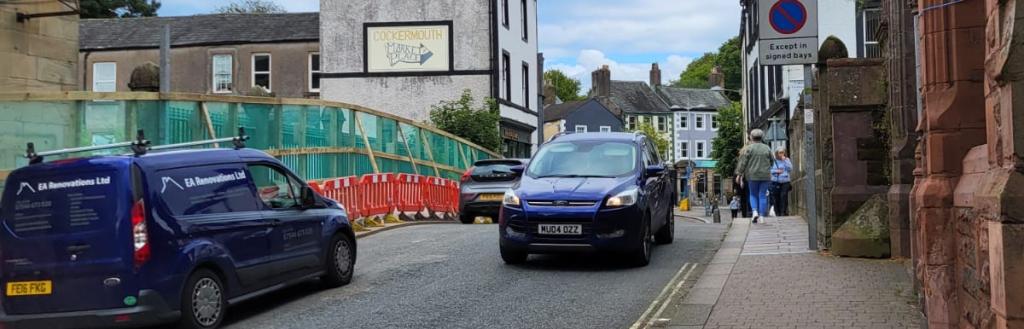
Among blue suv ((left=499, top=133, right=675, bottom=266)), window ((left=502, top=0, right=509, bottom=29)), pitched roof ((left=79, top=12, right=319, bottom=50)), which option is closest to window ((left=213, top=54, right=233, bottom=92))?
pitched roof ((left=79, top=12, right=319, bottom=50))

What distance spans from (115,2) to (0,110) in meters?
53.3

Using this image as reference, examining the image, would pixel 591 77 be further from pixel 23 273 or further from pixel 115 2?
pixel 23 273

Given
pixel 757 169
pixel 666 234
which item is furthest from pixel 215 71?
pixel 666 234

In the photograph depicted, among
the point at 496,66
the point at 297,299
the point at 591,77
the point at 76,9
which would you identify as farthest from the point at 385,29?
the point at 591,77

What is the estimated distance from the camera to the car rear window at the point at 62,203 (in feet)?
24.0

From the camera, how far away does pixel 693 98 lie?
306 ft

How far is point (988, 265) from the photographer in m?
4.14

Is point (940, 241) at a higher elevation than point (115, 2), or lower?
lower

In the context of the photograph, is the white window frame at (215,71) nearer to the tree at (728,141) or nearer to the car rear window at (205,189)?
the car rear window at (205,189)

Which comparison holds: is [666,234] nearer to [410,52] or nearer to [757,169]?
[757,169]

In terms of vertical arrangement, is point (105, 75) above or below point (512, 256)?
above

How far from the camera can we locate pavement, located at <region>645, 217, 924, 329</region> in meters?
7.05

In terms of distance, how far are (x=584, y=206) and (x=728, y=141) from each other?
48.1 meters

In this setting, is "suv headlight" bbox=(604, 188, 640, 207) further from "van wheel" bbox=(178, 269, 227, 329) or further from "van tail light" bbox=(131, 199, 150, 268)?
"van tail light" bbox=(131, 199, 150, 268)
